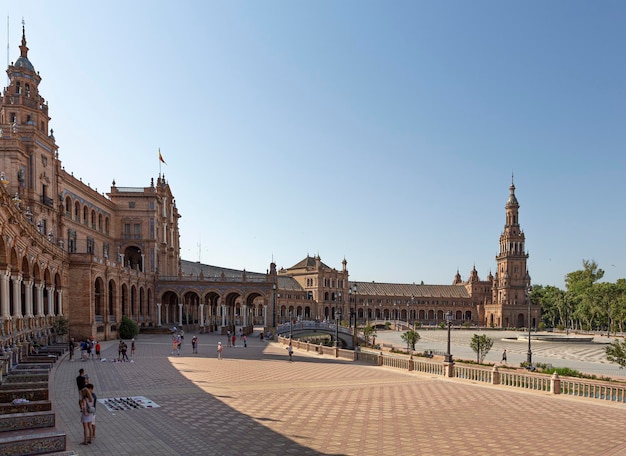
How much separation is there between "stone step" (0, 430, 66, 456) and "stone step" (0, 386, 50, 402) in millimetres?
2986

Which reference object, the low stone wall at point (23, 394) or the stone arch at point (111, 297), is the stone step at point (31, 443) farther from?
the stone arch at point (111, 297)

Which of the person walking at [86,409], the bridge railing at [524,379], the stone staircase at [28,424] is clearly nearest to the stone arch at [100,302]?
the bridge railing at [524,379]

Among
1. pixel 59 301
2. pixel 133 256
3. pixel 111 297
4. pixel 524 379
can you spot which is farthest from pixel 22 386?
pixel 133 256

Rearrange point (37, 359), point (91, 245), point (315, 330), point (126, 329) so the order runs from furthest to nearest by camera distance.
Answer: point (315, 330), point (91, 245), point (126, 329), point (37, 359)

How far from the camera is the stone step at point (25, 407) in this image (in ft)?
38.5

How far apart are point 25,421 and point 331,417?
8.47m

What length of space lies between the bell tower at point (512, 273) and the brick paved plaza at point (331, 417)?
108 meters

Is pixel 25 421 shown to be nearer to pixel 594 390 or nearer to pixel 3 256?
pixel 3 256

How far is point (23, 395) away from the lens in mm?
13461

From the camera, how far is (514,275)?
127500 mm

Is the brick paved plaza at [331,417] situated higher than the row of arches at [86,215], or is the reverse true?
the row of arches at [86,215]

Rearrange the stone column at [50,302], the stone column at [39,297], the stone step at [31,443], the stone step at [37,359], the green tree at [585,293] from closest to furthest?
the stone step at [31,443]
the stone step at [37,359]
the stone column at [39,297]
the stone column at [50,302]
the green tree at [585,293]

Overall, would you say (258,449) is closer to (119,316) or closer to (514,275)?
(119,316)

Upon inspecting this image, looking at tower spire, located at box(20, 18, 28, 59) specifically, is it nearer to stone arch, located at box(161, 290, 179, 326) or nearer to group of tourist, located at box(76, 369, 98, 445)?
stone arch, located at box(161, 290, 179, 326)
